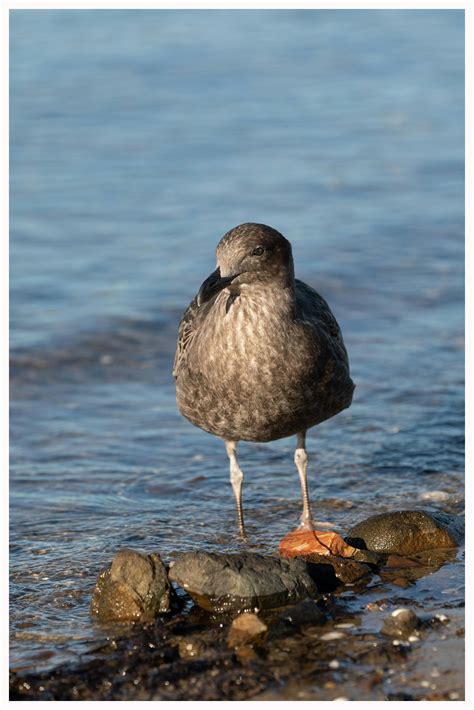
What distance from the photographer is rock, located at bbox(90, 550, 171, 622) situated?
251 inches

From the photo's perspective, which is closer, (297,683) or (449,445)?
(297,683)

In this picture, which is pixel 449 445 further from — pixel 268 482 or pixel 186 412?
pixel 186 412

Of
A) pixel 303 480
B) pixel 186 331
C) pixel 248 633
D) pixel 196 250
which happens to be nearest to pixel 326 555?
pixel 248 633

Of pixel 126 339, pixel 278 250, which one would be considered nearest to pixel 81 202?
pixel 126 339

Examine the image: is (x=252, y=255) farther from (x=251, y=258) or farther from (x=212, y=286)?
(x=212, y=286)

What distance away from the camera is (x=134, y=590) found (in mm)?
6398

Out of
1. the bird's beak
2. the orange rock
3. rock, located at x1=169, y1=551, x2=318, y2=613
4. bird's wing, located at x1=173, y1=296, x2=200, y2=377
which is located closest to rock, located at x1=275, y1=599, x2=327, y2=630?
rock, located at x1=169, y1=551, x2=318, y2=613

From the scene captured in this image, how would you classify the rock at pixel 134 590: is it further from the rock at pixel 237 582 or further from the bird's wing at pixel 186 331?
the bird's wing at pixel 186 331

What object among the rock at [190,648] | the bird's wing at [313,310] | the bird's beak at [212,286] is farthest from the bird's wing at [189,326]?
the rock at [190,648]

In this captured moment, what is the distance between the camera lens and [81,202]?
17.3 m

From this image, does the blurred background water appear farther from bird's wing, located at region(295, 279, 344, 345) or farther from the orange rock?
bird's wing, located at region(295, 279, 344, 345)

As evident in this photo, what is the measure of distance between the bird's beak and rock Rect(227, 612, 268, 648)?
196 centimetres

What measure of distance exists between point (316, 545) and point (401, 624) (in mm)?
1256
